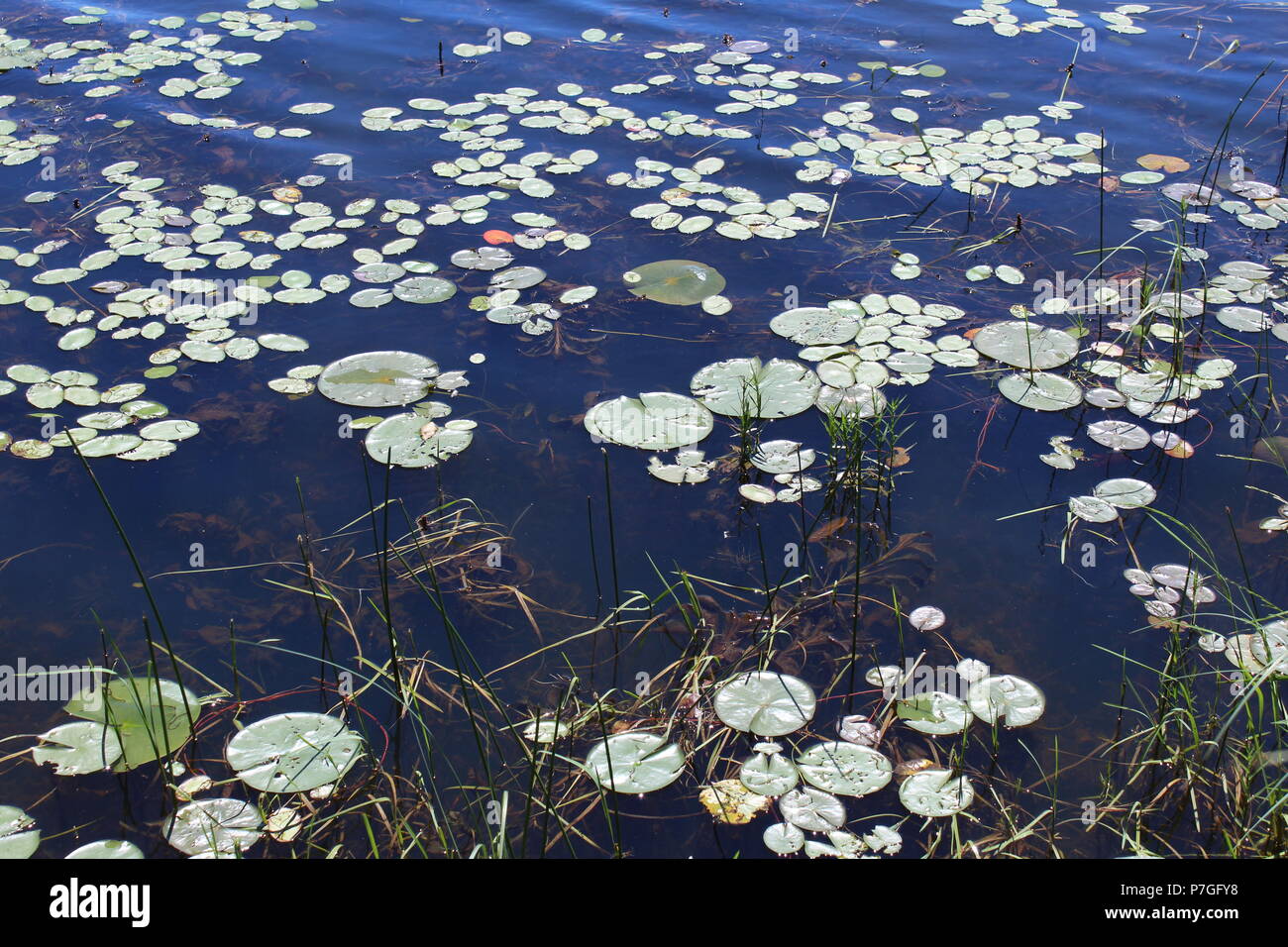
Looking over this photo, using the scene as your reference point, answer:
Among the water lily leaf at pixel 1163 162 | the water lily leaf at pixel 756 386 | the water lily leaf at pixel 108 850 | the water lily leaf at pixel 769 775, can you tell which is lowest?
the water lily leaf at pixel 769 775

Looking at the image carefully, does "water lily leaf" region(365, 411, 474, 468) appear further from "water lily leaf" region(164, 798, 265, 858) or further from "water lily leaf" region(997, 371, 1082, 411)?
"water lily leaf" region(997, 371, 1082, 411)

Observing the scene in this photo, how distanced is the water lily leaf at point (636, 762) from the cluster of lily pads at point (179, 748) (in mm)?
555

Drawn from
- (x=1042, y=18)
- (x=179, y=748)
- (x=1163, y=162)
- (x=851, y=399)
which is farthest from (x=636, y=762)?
(x=1042, y=18)

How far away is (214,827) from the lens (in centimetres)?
223

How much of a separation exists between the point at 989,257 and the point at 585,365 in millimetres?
1711

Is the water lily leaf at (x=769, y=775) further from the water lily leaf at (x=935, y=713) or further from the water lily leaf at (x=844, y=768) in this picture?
the water lily leaf at (x=935, y=713)

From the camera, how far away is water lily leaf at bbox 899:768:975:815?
226cm


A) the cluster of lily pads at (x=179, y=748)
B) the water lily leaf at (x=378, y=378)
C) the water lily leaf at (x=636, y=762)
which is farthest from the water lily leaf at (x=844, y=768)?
the water lily leaf at (x=378, y=378)

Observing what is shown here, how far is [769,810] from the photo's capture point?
2.30m

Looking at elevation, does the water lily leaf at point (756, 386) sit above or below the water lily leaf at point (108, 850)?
above

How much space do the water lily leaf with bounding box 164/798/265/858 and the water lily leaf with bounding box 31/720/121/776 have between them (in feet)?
0.85

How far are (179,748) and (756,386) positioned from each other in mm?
1916

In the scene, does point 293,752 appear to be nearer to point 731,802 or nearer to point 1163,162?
point 731,802

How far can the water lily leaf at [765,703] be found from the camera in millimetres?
2448
